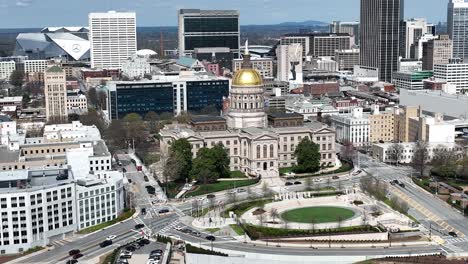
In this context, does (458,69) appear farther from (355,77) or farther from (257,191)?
(257,191)

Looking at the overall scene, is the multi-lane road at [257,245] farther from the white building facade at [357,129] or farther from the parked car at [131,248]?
the white building facade at [357,129]

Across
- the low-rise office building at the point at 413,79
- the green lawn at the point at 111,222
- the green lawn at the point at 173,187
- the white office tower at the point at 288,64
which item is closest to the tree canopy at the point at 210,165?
the green lawn at the point at 173,187

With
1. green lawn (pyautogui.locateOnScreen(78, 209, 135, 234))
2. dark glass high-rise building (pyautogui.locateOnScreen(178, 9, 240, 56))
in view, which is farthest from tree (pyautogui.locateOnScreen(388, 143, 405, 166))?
dark glass high-rise building (pyautogui.locateOnScreen(178, 9, 240, 56))

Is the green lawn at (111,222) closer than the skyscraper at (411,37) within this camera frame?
Yes

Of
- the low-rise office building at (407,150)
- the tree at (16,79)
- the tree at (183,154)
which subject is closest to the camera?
the tree at (183,154)

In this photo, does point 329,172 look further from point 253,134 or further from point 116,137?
point 116,137

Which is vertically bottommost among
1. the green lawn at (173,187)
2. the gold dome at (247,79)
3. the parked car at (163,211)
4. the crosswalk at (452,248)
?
the crosswalk at (452,248)

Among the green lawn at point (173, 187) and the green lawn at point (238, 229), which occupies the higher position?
the green lawn at point (173, 187)
